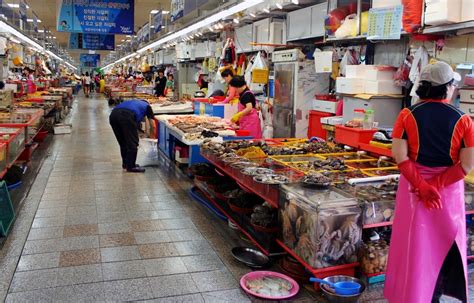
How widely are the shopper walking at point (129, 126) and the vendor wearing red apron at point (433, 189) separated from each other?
20.2 ft

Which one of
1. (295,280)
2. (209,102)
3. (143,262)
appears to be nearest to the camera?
(295,280)

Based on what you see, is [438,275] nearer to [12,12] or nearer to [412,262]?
[412,262]

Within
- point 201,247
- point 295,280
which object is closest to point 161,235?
point 201,247

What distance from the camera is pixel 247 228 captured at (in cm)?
516

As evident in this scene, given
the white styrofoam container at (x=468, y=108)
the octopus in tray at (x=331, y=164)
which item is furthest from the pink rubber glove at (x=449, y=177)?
the white styrofoam container at (x=468, y=108)

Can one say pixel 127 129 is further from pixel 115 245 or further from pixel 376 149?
pixel 376 149

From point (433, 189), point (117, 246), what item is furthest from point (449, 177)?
point (117, 246)

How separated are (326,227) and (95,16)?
41.4 ft

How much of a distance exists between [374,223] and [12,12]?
13.0m

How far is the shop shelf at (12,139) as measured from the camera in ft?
21.8

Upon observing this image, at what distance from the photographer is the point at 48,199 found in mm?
6820

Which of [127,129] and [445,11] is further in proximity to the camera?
[127,129]

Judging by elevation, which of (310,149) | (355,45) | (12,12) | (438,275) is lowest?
(438,275)

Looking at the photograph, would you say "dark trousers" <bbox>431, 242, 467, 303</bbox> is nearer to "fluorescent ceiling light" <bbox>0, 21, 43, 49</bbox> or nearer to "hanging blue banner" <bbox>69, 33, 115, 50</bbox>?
"fluorescent ceiling light" <bbox>0, 21, 43, 49</bbox>
